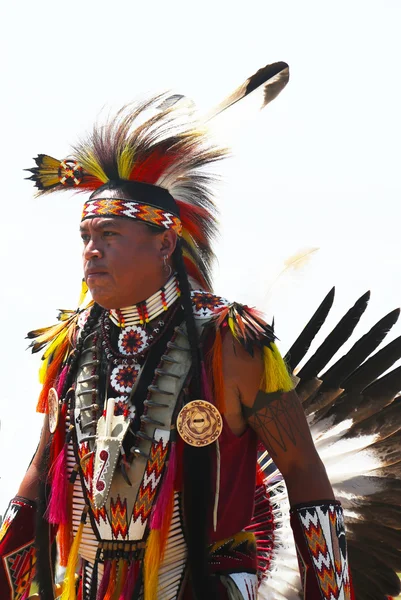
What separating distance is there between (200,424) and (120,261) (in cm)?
61

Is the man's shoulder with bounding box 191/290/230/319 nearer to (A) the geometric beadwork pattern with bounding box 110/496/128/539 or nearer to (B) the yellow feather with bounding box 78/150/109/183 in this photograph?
(B) the yellow feather with bounding box 78/150/109/183

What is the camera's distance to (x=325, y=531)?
3.00 metres

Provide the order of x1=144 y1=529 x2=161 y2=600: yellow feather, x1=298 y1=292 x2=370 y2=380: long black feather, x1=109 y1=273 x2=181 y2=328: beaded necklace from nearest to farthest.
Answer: x1=144 y1=529 x2=161 y2=600: yellow feather, x1=109 y1=273 x2=181 y2=328: beaded necklace, x1=298 y1=292 x2=370 y2=380: long black feather

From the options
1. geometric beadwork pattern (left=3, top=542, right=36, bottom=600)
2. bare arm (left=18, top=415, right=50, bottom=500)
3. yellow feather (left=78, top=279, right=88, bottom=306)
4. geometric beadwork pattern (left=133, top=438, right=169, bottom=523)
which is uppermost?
yellow feather (left=78, top=279, right=88, bottom=306)

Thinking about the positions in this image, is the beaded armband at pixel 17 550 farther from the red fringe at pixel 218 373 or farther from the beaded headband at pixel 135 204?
the beaded headband at pixel 135 204

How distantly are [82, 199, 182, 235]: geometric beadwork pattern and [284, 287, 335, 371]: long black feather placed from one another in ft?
2.90

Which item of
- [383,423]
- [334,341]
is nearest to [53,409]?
[334,341]

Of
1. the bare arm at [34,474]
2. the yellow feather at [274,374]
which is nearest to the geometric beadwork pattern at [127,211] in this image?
the yellow feather at [274,374]

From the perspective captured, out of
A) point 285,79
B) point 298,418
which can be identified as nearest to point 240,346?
point 298,418

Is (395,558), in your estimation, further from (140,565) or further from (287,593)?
(140,565)

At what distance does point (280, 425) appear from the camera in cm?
304

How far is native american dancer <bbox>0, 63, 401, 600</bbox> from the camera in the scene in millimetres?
3004

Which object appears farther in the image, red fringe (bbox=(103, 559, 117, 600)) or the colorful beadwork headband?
the colorful beadwork headband

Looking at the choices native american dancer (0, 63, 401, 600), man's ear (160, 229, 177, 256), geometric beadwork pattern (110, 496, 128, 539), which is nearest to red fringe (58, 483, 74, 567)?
native american dancer (0, 63, 401, 600)
